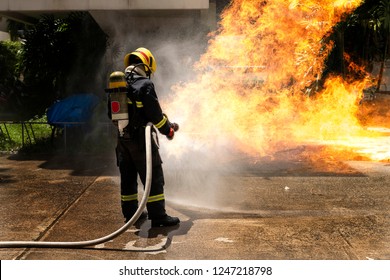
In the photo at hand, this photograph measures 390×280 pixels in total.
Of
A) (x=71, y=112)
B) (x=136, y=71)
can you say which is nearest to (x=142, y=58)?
(x=136, y=71)

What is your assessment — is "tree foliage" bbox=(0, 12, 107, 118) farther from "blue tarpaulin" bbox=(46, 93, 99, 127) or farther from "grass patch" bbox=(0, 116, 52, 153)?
"blue tarpaulin" bbox=(46, 93, 99, 127)

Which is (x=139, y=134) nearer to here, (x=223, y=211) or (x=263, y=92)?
(x=223, y=211)

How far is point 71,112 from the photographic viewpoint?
1042cm

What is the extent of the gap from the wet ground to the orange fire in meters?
1.17

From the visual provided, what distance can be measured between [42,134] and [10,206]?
19.9 feet

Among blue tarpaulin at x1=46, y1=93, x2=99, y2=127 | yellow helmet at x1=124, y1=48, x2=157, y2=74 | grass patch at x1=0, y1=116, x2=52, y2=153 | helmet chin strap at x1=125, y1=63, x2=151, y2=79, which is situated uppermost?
yellow helmet at x1=124, y1=48, x2=157, y2=74

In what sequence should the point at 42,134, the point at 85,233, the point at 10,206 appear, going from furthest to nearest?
1. the point at 42,134
2. the point at 10,206
3. the point at 85,233

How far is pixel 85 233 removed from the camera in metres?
5.28

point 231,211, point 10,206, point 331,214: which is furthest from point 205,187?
point 10,206

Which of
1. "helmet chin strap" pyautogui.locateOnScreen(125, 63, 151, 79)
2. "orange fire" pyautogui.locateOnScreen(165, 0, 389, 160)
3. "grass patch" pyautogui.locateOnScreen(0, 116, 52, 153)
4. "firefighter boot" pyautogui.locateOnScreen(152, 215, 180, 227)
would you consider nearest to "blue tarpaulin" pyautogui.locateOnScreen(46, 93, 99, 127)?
"grass patch" pyautogui.locateOnScreen(0, 116, 52, 153)

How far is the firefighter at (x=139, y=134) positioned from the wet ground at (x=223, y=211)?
24 centimetres

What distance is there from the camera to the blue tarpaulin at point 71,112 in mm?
10344

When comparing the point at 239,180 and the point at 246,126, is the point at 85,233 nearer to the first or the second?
the point at 239,180

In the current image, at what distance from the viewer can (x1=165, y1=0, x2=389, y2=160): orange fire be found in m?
10.1
